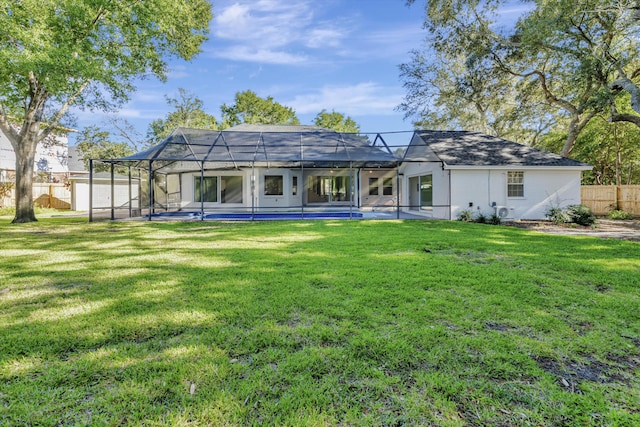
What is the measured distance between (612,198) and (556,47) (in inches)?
302

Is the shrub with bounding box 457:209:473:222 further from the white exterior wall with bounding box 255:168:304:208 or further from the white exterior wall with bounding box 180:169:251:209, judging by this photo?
the white exterior wall with bounding box 180:169:251:209

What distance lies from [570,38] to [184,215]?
17728mm

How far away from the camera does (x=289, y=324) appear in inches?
123

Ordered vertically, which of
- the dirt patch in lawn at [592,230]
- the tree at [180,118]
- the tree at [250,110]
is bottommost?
the dirt patch in lawn at [592,230]

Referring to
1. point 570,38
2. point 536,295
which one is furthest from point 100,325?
point 570,38

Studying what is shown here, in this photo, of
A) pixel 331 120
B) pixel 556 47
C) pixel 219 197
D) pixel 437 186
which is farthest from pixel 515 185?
pixel 331 120

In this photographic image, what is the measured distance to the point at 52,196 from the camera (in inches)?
845

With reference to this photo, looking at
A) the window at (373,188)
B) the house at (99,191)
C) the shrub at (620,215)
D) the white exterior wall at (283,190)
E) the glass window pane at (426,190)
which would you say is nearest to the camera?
the shrub at (620,215)

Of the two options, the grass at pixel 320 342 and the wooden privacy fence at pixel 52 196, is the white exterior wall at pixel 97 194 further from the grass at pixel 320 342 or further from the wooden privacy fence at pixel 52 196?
the grass at pixel 320 342

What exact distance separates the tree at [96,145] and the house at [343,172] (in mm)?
13849

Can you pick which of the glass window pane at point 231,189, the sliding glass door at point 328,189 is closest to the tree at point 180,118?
the glass window pane at point 231,189

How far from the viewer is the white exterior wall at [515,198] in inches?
516

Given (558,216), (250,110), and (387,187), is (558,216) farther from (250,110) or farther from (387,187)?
(250,110)

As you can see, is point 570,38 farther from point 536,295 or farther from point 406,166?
point 536,295
